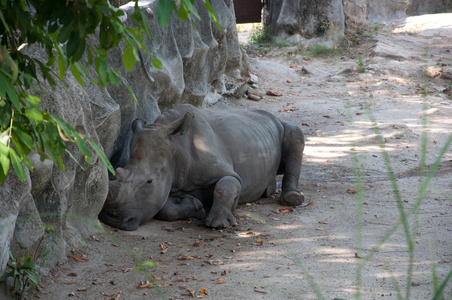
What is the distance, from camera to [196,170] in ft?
19.0

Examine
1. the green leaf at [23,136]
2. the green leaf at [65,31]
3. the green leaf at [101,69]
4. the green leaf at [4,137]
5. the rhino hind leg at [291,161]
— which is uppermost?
the green leaf at [65,31]


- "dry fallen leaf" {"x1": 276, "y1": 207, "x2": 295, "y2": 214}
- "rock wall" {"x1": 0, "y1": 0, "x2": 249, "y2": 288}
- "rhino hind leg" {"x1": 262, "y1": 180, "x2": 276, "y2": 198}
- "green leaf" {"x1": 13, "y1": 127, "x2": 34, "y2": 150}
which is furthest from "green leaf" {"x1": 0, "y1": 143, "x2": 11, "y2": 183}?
"rhino hind leg" {"x1": 262, "y1": 180, "x2": 276, "y2": 198}

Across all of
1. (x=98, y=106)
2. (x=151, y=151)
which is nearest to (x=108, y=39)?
(x=98, y=106)

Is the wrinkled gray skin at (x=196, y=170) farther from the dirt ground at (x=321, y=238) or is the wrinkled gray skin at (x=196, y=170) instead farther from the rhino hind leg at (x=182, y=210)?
the dirt ground at (x=321, y=238)

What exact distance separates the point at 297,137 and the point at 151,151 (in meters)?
2.25

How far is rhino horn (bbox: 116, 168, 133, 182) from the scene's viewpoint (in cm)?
521

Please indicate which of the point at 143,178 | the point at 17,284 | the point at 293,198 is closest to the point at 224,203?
the point at 143,178

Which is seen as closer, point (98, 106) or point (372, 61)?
point (98, 106)

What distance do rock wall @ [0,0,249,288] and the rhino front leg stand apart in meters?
1.09

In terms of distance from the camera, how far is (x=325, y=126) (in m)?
9.76

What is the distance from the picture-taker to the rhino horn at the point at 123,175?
5.21m

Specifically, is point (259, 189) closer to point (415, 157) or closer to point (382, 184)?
point (382, 184)

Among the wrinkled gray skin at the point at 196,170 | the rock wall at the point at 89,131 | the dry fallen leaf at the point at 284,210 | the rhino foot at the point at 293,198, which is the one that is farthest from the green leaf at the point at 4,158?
the rhino foot at the point at 293,198

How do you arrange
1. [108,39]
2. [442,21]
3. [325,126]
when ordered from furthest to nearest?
[442,21] → [325,126] → [108,39]
